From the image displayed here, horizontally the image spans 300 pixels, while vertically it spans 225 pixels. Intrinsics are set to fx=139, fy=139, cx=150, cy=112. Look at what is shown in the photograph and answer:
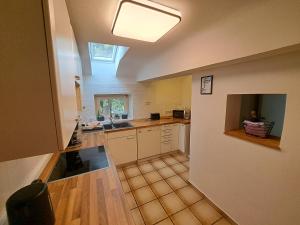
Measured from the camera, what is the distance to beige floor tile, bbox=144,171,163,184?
2.42 metres

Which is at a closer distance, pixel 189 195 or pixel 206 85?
pixel 206 85

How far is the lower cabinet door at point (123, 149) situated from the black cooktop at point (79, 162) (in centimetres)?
95

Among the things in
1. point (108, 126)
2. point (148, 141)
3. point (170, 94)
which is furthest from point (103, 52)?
point (148, 141)

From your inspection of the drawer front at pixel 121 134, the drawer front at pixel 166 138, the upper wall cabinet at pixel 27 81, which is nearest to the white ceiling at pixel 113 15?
the upper wall cabinet at pixel 27 81

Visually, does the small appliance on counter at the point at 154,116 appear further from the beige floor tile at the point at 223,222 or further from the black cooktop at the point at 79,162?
the beige floor tile at the point at 223,222

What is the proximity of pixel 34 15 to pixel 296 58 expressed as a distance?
1546 millimetres

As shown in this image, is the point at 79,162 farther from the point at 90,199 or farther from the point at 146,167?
the point at 146,167

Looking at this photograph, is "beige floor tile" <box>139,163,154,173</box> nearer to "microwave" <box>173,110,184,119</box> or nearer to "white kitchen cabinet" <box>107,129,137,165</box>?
"white kitchen cabinet" <box>107,129,137,165</box>

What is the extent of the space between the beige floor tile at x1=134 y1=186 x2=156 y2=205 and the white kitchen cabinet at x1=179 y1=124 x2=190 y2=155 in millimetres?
1371

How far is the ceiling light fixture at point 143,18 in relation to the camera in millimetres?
942

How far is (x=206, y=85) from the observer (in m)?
1.82

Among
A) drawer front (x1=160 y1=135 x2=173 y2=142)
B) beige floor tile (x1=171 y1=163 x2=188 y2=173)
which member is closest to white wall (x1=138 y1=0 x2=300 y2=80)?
drawer front (x1=160 y1=135 x2=173 y2=142)

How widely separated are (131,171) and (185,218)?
1.31 metres

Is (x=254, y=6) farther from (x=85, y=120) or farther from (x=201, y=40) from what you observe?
(x=85, y=120)
